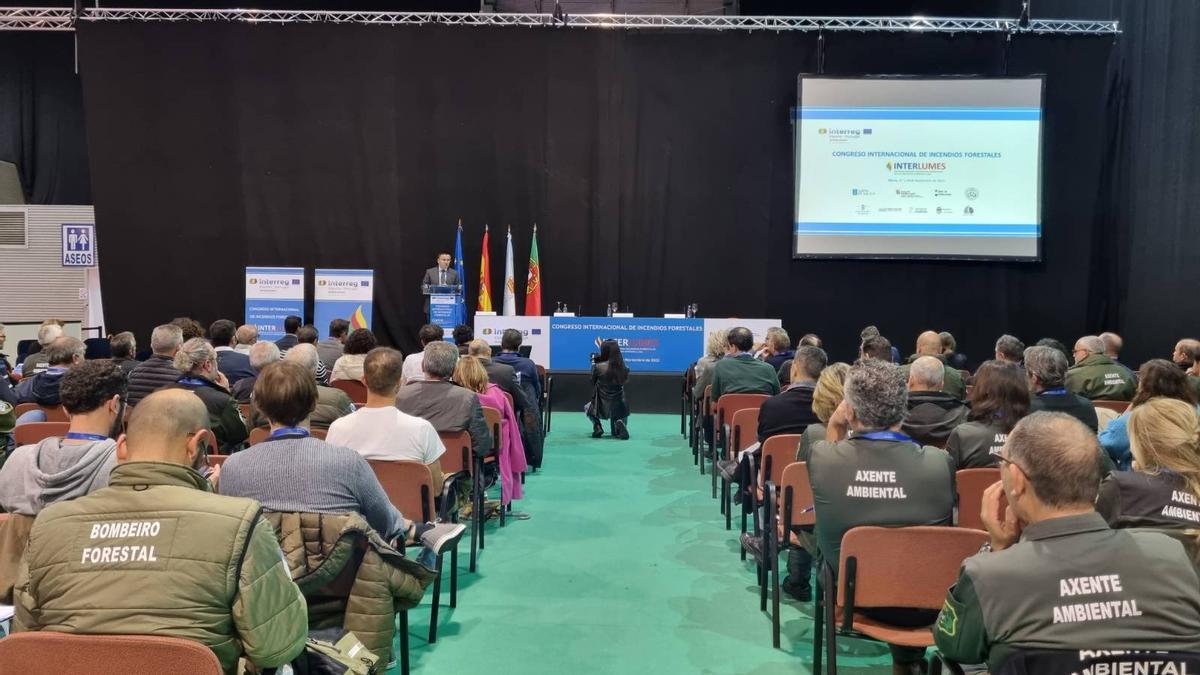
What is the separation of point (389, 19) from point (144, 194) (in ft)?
13.2

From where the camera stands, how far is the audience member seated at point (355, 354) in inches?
219

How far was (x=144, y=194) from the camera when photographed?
1148 centimetres

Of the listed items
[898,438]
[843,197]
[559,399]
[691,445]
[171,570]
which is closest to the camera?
[171,570]

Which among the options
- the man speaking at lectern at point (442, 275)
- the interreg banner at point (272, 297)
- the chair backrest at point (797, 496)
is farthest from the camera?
the interreg banner at point (272, 297)

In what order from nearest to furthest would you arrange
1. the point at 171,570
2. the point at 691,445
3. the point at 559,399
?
1. the point at 171,570
2. the point at 691,445
3. the point at 559,399

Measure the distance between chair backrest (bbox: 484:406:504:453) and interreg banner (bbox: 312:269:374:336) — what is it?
648cm

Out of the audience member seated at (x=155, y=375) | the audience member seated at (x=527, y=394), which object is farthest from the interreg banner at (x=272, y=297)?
the audience member seated at (x=155, y=375)

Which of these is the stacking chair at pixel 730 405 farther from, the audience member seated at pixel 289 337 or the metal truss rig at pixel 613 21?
the metal truss rig at pixel 613 21

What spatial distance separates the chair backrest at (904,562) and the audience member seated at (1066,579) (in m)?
0.73

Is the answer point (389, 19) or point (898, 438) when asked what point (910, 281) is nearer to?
point (389, 19)

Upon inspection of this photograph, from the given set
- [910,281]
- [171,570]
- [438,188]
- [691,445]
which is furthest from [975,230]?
A: [171,570]

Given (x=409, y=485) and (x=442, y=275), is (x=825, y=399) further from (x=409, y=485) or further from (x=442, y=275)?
(x=442, y=275)

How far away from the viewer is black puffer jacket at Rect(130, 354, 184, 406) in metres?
4.36

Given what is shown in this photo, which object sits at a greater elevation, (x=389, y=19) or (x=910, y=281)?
(x=389, y=19)
